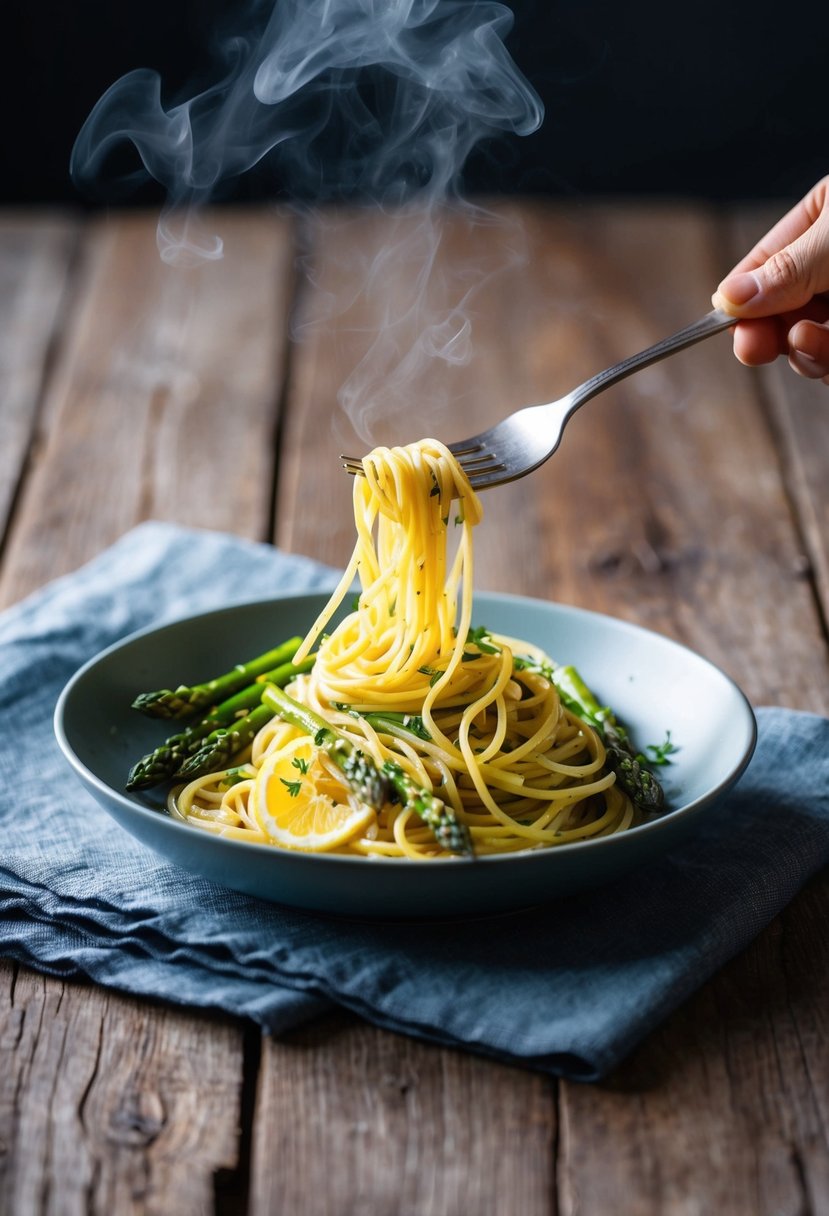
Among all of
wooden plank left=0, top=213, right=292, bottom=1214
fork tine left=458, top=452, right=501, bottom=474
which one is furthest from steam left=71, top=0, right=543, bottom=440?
fork tine left=458, top=452, right=501, bottom=474

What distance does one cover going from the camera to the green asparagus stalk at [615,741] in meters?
3.05

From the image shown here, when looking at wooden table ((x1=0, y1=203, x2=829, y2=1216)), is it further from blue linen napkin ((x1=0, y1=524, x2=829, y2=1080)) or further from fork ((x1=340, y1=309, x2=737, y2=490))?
fork ((x1=340, y1=309, x2=737, y2=490))

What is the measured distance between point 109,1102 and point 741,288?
7.70 ft

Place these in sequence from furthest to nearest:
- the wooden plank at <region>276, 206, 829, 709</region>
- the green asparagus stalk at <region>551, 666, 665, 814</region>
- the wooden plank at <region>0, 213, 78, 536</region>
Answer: the wooden plank at <region>0, 213, 78, 536</region>
the wooden plank at <region>276, 206, 829, 709</region>
the green asparagus stalk at <region>551, 666, 665, 814</region>

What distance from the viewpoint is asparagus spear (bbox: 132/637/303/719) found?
336cm

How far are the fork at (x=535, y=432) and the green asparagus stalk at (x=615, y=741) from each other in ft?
Result: 1.76

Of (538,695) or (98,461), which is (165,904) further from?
(98,461)

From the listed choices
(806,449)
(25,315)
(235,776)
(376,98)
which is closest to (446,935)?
(235,776)

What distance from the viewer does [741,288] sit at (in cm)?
337

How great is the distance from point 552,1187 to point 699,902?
806 millimetres

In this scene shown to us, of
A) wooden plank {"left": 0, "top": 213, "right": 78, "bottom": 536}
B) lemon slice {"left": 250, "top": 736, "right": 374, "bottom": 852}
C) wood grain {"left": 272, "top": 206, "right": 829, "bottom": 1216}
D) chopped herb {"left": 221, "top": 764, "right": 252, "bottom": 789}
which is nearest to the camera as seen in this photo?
wood grain {"left": 272, "top": 206, "right": 829, "bottom": 1216}

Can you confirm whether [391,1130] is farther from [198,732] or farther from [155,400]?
[155,400]

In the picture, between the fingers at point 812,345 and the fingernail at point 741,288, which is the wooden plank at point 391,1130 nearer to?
the fingernail at point 741,288

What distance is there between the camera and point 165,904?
9.48 feet
